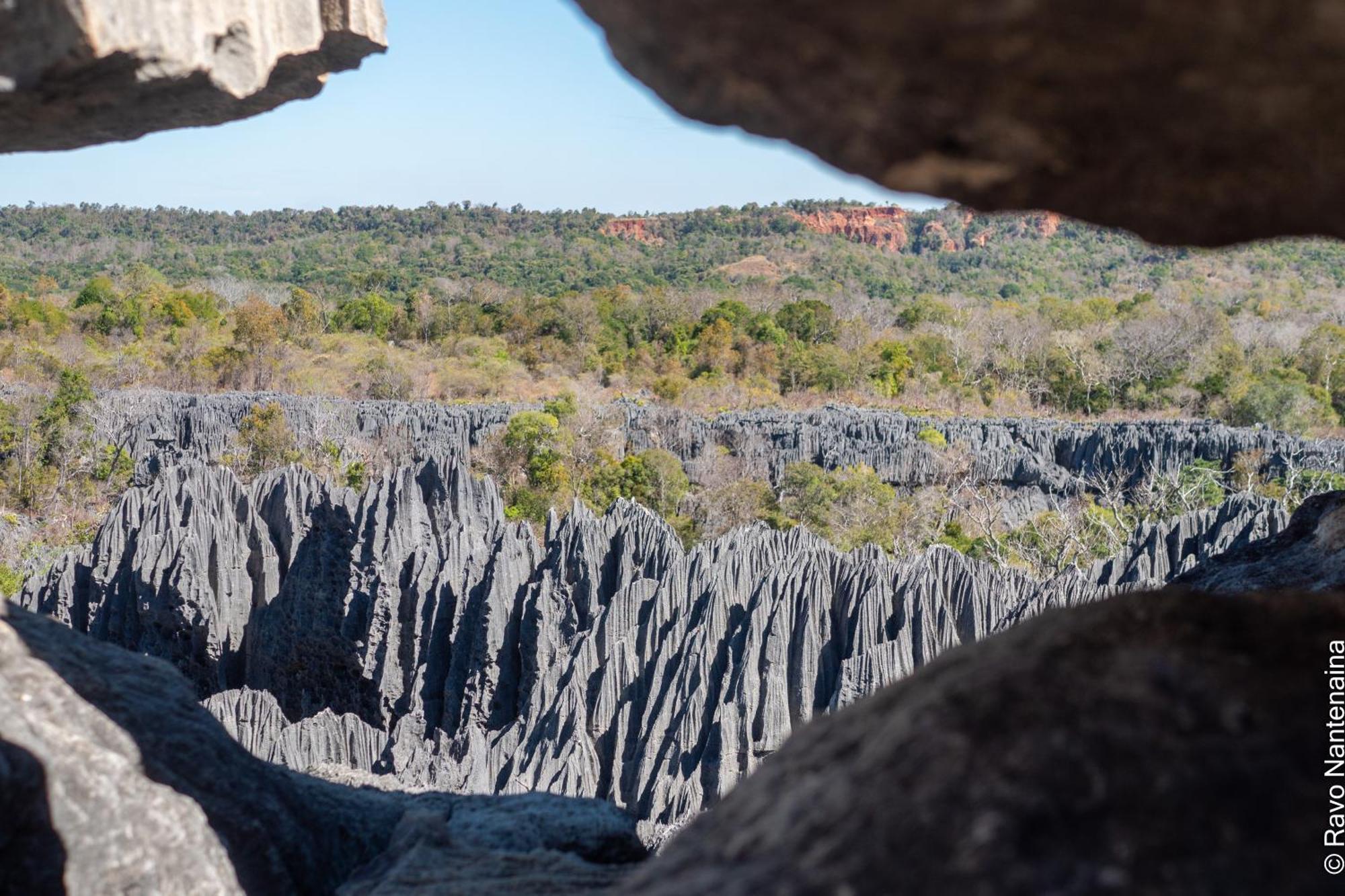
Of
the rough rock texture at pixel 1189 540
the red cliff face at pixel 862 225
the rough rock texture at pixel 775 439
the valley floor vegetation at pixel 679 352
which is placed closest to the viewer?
the rough rock texture at pixel 1189 540

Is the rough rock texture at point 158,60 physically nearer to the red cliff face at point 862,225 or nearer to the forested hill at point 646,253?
the forested hill at point 646,253

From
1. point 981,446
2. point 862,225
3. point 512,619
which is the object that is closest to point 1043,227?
point 862,225

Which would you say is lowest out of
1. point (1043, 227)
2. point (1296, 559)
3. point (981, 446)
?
point (1043, 227)

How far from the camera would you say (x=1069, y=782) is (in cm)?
135

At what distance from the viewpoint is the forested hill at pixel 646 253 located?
58750 millimetres

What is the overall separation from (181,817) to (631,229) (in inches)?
3389

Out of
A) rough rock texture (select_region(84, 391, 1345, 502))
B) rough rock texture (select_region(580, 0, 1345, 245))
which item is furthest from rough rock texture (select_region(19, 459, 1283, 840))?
rough rock texture (select_region(84, 391, 1345, 502))

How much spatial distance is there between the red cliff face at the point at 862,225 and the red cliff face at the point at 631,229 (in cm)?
1280

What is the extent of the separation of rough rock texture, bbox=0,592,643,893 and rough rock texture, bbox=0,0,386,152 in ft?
3.98

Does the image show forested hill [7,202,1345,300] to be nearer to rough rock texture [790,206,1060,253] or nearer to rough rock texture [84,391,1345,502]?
rough rock texture [790,206,1060,253]

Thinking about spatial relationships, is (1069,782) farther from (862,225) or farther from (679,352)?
(862,225)

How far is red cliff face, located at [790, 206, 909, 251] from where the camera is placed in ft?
283

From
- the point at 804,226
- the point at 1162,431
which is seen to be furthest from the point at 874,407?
the point at 804,226

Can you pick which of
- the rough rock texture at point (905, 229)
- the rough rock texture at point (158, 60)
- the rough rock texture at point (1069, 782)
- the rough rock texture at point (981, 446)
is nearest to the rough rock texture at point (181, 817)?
the rough rock texture at point (1069, 782)
